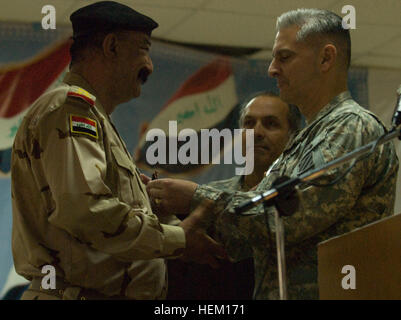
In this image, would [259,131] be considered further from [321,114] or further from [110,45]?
[110,45]

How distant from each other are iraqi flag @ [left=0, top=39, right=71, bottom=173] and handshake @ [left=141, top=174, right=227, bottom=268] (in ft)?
7.69

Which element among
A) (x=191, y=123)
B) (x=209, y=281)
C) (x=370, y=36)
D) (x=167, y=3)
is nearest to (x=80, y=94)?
(x=209, y=281)

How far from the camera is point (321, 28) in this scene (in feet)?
6.77

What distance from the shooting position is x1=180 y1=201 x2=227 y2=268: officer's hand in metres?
1.73

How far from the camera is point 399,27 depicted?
4.37 m

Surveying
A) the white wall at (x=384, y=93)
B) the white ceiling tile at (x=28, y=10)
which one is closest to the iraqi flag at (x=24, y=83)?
the white ceiling tile at (x=28, y=10)

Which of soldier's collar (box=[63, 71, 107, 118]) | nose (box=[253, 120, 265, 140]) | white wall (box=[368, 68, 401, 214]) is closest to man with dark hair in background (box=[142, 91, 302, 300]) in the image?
nose (box=[253, 120, 265, 140])

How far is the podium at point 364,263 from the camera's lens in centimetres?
132

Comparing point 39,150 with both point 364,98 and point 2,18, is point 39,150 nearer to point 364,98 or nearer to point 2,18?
point 2,18

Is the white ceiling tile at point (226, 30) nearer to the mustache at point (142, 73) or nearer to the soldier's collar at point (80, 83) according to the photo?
the mustache at point (142, 73)

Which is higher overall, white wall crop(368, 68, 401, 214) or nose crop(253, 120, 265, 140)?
white wall crop(368, 68, 401, 214)

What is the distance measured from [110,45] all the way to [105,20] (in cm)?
7

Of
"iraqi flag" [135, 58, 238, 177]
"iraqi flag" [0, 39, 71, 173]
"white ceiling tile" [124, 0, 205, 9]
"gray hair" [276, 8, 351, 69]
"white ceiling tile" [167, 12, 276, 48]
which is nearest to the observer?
"gray hair" [276, 8, 351, 69]

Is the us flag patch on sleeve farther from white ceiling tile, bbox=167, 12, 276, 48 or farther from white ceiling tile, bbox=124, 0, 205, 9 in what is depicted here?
white ceiling tile, bbox=167, 12, 276, 48
